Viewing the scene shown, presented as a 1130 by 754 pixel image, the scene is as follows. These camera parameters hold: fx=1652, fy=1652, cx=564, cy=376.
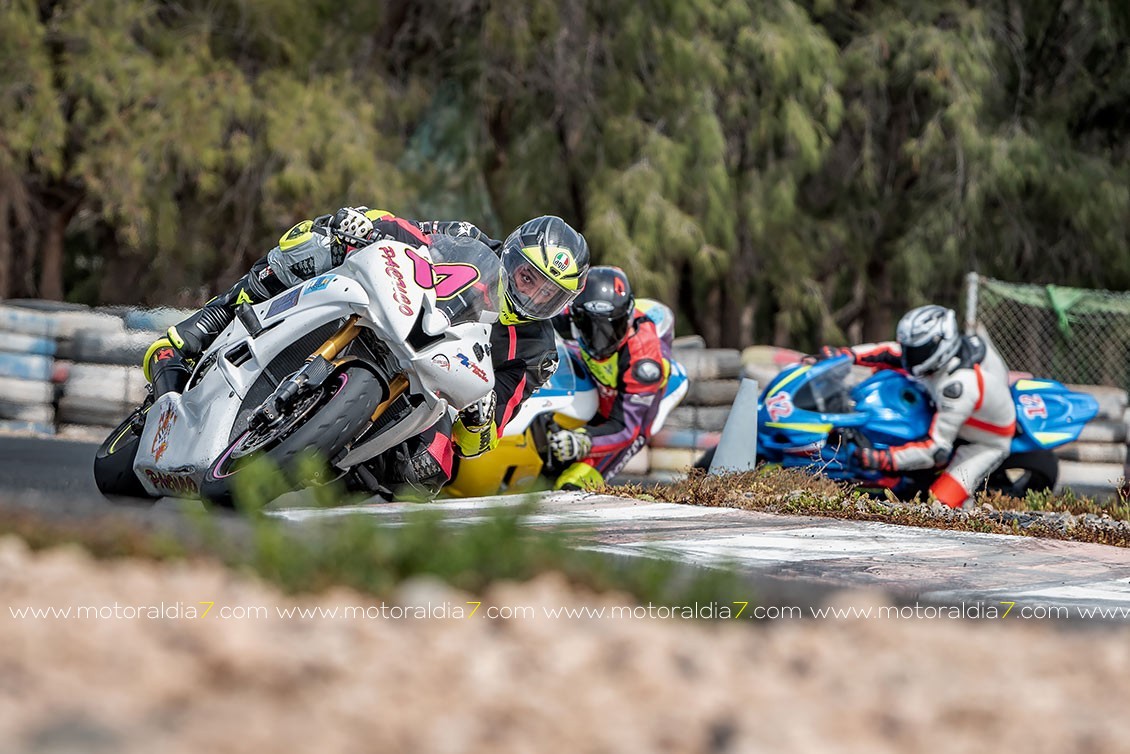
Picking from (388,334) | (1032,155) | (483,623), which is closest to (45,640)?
(483,623)

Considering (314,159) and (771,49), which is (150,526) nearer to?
(314,159)

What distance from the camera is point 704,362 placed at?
13.9 metres

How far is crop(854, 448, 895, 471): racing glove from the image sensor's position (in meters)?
11.3

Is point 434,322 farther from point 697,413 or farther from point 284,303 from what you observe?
point 697,413

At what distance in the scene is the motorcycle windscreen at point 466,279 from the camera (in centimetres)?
686

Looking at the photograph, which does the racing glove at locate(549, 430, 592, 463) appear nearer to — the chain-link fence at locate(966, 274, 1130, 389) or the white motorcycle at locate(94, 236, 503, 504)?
the white motorcycle at locate(94, 236, 503, 504)

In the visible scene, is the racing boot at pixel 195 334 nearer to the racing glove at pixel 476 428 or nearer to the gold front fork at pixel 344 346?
the gold front fork at pixel 344 346

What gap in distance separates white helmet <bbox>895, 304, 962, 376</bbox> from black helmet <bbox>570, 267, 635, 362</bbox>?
233cm

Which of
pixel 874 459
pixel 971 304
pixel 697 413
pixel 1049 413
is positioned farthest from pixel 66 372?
pixel 971 304

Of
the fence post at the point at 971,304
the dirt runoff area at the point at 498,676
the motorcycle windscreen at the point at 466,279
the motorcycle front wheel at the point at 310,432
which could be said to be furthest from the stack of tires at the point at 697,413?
the dirt runoff area at the point at 498,676

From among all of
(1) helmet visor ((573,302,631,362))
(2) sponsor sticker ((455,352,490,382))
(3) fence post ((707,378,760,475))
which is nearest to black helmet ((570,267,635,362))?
(1) helmet visor ((573,302,631,362))

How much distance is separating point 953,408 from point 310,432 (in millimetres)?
6038

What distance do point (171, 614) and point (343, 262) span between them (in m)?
3.63

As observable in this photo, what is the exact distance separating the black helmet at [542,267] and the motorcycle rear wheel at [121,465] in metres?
1.77
